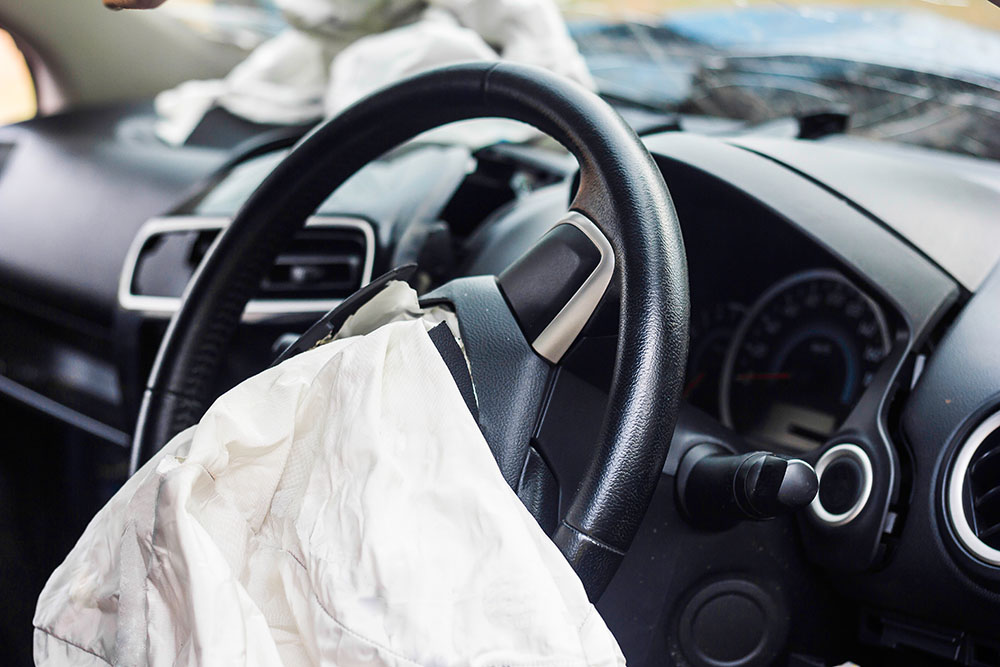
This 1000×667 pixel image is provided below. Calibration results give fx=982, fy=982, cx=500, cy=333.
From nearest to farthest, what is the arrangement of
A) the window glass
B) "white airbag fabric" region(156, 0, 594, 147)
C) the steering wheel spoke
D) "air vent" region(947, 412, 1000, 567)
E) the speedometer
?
the steering wheel spoke < "air vent" region(947, 412, 1000, 567) < the speedometer < "white airbag fabric" region(156, 0, 594, 147) < the window glass

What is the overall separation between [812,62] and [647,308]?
A: 1.06 metres

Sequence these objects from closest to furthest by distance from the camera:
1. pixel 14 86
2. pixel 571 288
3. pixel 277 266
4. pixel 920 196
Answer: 1. pixel 571 288
2. pixel 920 196
3. pixel 277 266
4. pixel 14 86

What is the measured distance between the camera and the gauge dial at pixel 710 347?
4.03 ft

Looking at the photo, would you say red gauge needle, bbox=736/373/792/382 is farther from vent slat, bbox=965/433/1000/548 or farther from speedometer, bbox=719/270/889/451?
vent slat, bbox=965/433/1000/548

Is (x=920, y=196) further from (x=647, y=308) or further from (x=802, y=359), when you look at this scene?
(x=647, y=308)

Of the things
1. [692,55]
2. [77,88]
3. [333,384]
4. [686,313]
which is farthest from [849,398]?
[77,88]

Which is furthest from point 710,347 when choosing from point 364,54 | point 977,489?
point 364,54

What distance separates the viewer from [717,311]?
4.05ft

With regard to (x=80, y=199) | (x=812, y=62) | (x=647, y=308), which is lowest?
(x=80, y=199)

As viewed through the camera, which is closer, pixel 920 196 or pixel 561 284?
pixel 561 284

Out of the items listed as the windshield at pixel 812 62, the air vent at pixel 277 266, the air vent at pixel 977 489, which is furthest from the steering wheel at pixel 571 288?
the windshield at pixel 812 62

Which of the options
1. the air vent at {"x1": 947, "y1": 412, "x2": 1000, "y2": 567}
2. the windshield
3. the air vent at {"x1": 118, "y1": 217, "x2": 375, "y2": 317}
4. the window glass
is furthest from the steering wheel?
the window glass

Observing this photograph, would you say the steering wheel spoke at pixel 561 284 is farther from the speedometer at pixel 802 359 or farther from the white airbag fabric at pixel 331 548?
the speedometer at pixel 802 359

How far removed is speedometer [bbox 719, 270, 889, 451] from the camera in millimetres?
1063
